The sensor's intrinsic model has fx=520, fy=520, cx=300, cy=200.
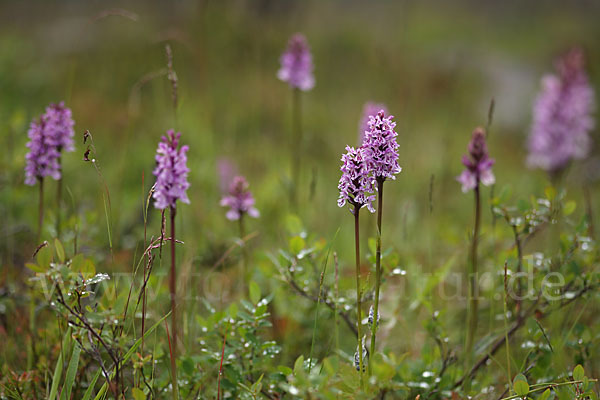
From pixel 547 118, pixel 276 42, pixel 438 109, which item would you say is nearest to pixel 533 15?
pixel 438 109

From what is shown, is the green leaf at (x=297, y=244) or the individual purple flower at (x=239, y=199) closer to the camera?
the green leaf at (x=297, y=244)

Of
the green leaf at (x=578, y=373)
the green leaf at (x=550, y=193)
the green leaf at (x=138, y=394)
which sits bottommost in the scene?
the green leaf at (x=138, y=394)

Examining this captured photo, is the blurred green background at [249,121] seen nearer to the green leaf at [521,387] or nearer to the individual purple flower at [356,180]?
the individual purple flower at [356,180]

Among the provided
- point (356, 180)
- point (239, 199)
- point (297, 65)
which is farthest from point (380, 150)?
point (297, 65)

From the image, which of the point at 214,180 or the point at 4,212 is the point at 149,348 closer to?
the point at 4,212

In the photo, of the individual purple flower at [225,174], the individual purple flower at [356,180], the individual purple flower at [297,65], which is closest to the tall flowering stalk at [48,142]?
the individual purple flower at [356,180]

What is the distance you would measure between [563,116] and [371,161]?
9.73ft

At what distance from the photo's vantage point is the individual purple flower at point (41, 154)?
2.02 m

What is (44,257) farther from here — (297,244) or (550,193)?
(550,193)

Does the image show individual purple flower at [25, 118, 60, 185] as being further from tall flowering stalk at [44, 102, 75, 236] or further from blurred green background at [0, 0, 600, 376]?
blurred green background at [0, 0, 600, 376]

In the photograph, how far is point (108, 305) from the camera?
1824 millimetres

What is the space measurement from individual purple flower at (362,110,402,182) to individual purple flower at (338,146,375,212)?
2 centimetres

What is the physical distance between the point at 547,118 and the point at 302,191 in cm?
217

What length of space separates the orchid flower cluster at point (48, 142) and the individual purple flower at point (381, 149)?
121cm
